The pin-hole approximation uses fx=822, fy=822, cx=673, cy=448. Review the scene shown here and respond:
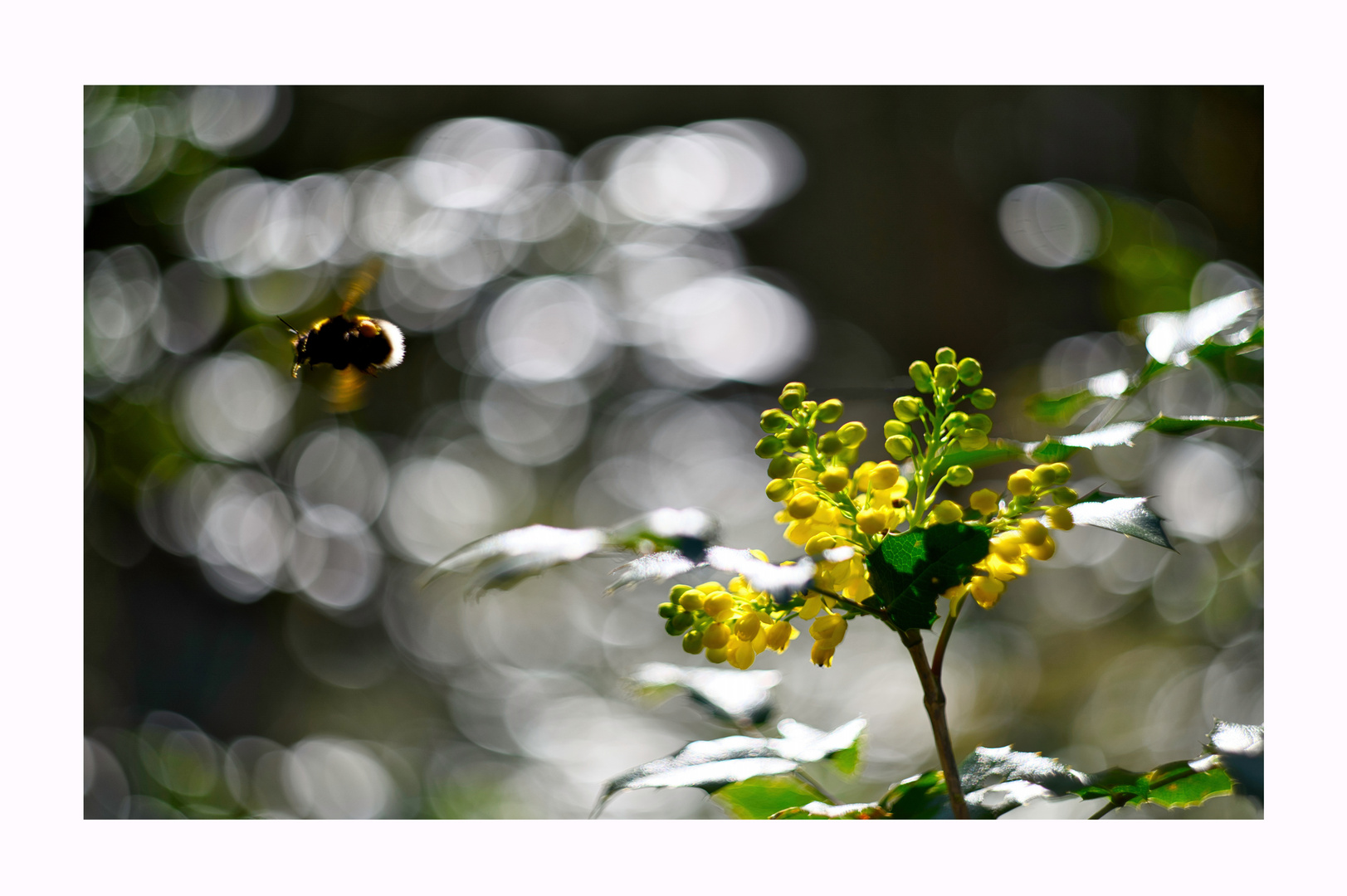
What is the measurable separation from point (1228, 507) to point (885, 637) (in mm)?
1545

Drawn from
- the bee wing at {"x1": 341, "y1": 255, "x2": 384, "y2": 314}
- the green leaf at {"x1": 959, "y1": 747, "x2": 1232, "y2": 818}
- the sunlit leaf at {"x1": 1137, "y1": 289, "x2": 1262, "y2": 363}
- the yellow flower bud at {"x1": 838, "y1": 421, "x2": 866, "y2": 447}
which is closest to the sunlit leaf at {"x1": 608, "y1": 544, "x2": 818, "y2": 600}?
the yellow flower bud at {"x1": 838, "y1": 421, "x2": 866, "y2": 447}

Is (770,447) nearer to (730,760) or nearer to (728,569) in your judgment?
(728,569)

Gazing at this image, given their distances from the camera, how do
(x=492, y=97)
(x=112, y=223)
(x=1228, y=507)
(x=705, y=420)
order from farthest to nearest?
(x=705, y=420) → (x=492, y=97) → (x=112, y=223) → (x=1228, y=507)

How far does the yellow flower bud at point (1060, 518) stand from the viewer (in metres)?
0.57

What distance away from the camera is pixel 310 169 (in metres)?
2.96

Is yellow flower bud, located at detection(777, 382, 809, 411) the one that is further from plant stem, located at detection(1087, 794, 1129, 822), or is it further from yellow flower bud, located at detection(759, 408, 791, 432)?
plant stem, located at detection(1087, 794, 1129, 822)

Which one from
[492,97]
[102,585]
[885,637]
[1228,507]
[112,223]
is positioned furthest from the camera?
[885,637]

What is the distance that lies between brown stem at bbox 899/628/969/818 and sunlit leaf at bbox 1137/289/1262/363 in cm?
30

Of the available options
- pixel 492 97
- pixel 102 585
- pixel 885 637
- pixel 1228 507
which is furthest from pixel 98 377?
pixel 1228 507

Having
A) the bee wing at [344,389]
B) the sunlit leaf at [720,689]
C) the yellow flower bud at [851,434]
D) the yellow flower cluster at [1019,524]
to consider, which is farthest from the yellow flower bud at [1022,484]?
the bee wing at [344,389]

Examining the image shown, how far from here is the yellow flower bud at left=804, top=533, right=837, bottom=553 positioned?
564 mm

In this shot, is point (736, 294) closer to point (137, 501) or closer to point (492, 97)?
point (492, 97)

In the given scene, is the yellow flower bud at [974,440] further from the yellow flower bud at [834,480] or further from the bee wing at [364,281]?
the bee wing at [364,281]

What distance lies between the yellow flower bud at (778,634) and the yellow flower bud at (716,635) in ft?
0.11
